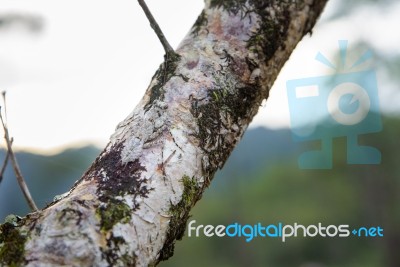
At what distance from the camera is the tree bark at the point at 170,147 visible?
574 mm

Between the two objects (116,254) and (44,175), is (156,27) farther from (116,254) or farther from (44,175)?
(44,175)

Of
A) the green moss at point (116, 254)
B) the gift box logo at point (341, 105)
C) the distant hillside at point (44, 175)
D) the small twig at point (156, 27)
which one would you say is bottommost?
the green moss at point (116, 254)

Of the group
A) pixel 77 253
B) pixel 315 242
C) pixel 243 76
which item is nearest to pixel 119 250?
pixel 77 253

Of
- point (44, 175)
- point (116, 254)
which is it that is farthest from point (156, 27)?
point (44, 175)

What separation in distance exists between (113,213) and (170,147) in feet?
0.38

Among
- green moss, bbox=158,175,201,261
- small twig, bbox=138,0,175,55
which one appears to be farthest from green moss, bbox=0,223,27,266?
small twig, bbox=138,0,175,55

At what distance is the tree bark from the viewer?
57 cm

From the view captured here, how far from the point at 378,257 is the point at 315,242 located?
41.1 inches

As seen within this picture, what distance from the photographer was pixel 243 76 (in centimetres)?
75

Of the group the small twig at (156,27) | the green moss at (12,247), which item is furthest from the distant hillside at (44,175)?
the green moss at (12,247)

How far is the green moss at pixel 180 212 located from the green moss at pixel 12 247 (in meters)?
0.16

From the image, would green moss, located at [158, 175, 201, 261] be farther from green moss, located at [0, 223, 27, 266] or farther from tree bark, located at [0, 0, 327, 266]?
green moss, located at [0, 223, 27, 266]

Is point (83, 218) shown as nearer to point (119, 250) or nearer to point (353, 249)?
point (119, 250)

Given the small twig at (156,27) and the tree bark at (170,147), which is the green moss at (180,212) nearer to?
the tree bark at (170,147)
